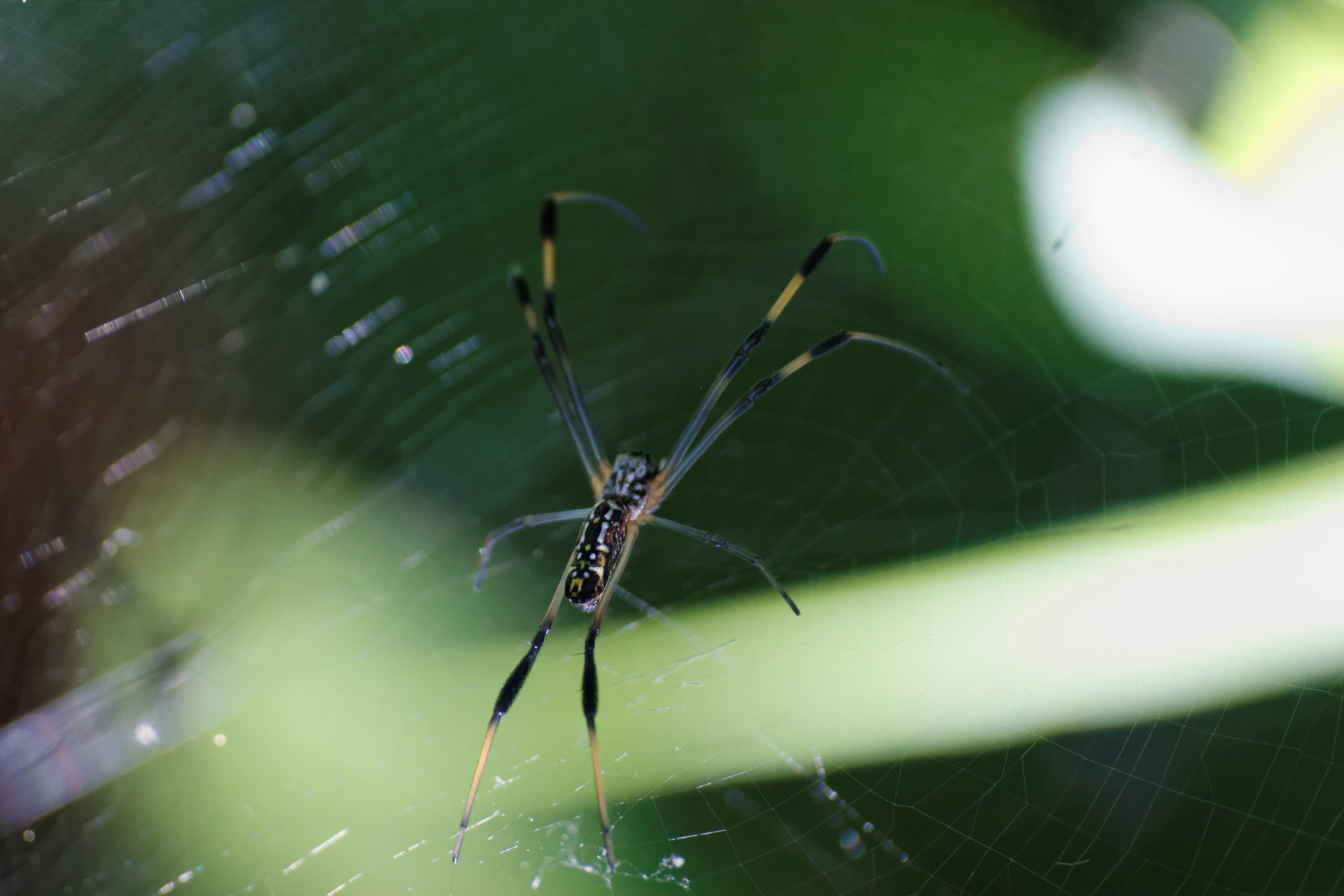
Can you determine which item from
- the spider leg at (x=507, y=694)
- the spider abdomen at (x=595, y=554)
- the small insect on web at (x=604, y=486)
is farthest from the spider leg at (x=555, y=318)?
the spider leg at (x=507, y=694)

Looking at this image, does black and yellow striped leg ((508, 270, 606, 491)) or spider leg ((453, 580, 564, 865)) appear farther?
black and yellow striped leg ((508, 270, 606, 491))

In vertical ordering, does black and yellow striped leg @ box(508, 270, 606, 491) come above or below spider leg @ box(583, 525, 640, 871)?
above

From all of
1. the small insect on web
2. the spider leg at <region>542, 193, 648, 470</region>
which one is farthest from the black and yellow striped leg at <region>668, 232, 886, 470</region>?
the spider leg at <region>542, 193, 648, 470</region>

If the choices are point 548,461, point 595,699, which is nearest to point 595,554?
point 595,699

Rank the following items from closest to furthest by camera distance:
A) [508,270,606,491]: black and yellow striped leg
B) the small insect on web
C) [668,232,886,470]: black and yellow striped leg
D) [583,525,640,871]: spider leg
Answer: [583,525,640,871]: spider leg < the small insect on web < [668,232,886,470]: black and yellow striped leg < [508,270,606,491]: black and yellow striped leg

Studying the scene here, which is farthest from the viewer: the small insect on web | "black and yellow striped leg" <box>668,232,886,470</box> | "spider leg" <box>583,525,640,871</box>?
"black and yellow striped leg" <box>668,232,886,470</box>

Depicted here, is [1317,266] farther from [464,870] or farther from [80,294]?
[80,294]

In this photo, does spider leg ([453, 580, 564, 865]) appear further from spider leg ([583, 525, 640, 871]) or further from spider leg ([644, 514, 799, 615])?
spider leg ([644, 514, 799, 615])
